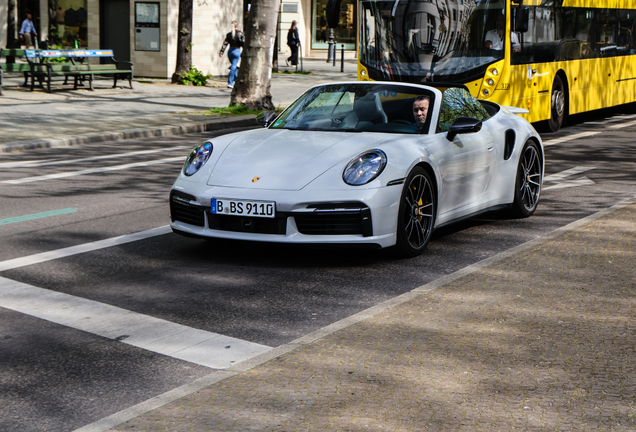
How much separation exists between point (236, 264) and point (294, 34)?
3123 centimetres

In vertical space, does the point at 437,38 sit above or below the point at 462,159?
above

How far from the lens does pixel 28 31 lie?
107 ft

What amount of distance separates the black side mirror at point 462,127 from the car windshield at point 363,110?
203 millimetres

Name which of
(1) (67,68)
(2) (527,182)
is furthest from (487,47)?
(1) (67,68)

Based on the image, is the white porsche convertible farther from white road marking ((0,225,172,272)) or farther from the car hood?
white road marking ((0,225,172,272))

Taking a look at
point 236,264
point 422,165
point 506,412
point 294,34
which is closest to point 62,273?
point 236,264

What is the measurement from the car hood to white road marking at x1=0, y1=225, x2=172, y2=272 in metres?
1.16

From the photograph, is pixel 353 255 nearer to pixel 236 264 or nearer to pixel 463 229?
pixel 236 264

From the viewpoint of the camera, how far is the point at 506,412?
11.8 ft

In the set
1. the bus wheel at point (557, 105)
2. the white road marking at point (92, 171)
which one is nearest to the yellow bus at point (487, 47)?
the bus wheel at point (557, 105)

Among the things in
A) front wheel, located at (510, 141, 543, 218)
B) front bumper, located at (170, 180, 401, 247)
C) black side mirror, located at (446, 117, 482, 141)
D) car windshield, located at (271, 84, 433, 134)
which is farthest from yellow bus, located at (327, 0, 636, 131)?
front bumper, located at (170, 180, 401, 247)

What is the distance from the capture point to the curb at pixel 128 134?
13.4m

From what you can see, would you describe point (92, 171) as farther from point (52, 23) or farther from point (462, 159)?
point (52, 23)

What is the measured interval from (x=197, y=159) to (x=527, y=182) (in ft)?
10.5
